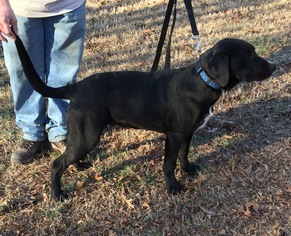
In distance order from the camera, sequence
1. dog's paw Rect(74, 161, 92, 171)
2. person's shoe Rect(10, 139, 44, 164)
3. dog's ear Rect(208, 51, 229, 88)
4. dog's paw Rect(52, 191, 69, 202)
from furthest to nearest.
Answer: person's shoe Rect(10, 139, 44, 164) < dog's paw Rect(74, 161, 92, 171) < dog's paw Rect(52, 191, 69, 202) < dog's ear Rect(208, 51, 229, 88)

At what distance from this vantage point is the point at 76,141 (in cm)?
355

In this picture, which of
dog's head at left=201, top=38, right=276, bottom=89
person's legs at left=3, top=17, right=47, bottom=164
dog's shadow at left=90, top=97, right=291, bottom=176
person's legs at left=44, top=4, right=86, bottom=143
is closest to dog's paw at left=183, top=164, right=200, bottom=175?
dog's shadow at left=90, top=97, right=291, bottom=176

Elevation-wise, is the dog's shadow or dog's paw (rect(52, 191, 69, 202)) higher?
the dog's shadow

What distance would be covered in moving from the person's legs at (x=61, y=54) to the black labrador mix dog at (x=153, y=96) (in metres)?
0.64

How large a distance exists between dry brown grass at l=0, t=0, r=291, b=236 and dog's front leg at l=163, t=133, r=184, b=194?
85 mm

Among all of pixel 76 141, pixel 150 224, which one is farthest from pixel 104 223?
pixel 76 141

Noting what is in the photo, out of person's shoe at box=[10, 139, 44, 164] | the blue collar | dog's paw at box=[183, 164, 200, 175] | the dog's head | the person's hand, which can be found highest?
the person's hand

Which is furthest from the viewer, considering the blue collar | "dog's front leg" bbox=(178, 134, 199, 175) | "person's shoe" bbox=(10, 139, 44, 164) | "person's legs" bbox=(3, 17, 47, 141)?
"person's shoe" bbox=(10, 139, 44, 164)

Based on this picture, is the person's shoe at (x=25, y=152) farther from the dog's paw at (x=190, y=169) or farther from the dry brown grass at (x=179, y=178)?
the dog's paw at (x=190, y=169)

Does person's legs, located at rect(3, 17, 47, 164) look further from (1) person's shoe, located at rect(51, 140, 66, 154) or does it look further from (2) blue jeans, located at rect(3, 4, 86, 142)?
(1) person's shoe, located at rect(51, 140, 66, 154)

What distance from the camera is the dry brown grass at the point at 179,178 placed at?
3.44 meters

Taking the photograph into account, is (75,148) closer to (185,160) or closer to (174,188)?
(174,188)

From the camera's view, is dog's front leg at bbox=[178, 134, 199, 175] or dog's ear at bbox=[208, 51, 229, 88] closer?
dog's ear at bbox=[208, 51, 229, 88]

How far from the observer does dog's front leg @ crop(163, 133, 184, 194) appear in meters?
3.62
